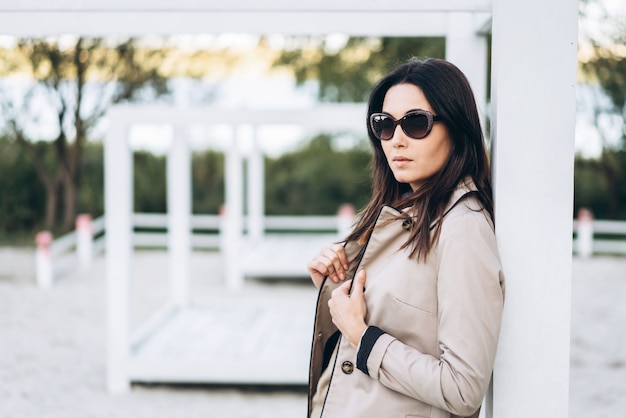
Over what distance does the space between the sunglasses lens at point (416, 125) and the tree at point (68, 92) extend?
1434 centimetres

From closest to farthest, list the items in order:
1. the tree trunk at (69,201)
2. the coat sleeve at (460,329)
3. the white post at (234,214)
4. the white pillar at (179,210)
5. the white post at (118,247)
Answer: the coat sleeve at (460,329), the white post at (118,247), the white pillar at (179,210), the white post at (234,214), the tree trunk at (69,201)

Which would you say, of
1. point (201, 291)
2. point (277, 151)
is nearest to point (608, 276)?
point (201, 291)

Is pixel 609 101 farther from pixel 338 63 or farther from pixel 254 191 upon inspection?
pixel 254 191

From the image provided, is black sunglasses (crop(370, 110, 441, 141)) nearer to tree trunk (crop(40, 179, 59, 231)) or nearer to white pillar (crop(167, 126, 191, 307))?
white pillar (crop(167, 126, 191, 307))

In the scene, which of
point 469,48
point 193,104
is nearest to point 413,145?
point 469,48

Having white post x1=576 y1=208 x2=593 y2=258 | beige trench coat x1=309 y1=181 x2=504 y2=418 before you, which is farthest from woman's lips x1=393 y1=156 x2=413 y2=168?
white post x1=576 y1=208 x2=593 y2=258

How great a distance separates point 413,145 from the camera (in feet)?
6.15

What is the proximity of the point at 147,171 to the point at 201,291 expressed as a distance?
6248 millimetres

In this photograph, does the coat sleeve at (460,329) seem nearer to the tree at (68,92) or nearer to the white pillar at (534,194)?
the white pillar at (534,194)

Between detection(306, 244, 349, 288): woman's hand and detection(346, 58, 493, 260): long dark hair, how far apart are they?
23 cm

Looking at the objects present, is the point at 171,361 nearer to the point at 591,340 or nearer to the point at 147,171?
the point at 591,340

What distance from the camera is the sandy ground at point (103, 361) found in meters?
5.64

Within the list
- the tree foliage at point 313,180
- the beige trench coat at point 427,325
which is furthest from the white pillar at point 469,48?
the tree foliage at point 313,180

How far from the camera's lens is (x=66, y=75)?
50.5ft
